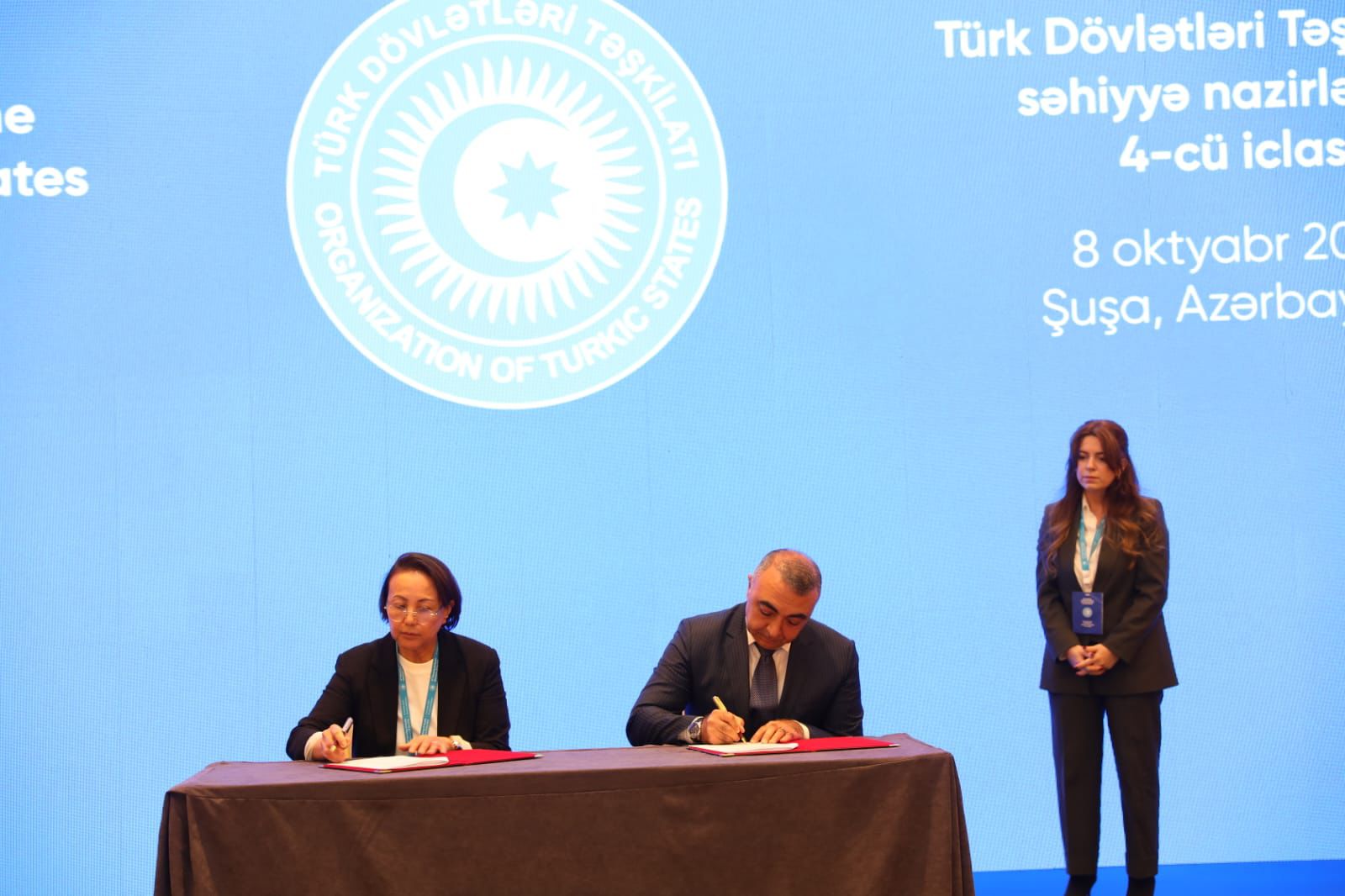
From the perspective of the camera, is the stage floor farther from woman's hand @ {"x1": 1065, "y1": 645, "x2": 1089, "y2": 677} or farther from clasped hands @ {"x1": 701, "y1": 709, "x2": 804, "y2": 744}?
clasped hands @ {"x1": 701, "y1": 709, "x2": 804, "y2": 744}

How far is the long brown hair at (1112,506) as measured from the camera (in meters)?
3.66

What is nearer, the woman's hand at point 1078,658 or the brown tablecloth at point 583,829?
the brown tablecloth at point 583,829

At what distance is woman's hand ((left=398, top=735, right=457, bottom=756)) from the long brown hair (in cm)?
174

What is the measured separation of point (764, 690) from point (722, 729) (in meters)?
0.26

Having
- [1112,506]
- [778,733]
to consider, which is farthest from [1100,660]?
[778,733]

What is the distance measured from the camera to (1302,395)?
14.6 feet

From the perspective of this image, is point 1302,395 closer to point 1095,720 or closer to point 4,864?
point 1095,720

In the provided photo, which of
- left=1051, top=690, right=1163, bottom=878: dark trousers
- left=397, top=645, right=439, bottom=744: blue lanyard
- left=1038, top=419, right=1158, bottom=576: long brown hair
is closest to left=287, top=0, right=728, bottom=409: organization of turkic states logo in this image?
left=1038, top=419, right=1158, bottom=576: long brown hair

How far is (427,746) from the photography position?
109 inches

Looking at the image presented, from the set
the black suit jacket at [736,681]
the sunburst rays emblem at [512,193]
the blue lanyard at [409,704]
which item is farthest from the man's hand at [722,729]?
the sunburst rays emblem at [512,193]

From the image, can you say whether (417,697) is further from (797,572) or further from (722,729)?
(797,572)

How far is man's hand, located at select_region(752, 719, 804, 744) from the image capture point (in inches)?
113

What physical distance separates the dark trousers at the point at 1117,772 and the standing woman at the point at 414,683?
61.3 inches

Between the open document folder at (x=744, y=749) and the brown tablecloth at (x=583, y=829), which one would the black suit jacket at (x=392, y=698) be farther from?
the open document folder at (x=744, y=749)
